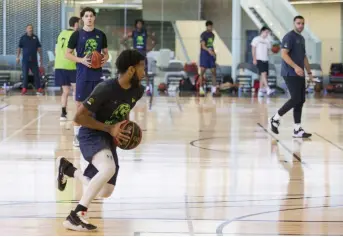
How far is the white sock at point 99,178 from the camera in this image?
770cm

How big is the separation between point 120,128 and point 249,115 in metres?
12.2

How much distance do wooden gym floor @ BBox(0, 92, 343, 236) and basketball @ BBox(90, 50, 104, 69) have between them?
1250 mm

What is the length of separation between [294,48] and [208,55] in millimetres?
11285

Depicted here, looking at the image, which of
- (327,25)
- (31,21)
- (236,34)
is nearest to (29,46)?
(31,21)

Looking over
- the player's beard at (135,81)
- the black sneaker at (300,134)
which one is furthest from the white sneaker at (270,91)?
the player's beard at (135,81)

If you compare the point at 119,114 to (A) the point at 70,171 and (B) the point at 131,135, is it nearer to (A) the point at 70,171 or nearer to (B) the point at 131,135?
(B) the point at 131,135

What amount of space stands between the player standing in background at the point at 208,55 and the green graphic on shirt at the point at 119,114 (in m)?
18.2

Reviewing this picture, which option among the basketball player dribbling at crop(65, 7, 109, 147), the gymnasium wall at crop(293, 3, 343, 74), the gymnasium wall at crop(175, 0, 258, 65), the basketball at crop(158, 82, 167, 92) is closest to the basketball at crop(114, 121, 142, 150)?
the basketball player dribbling at crop(65, 7, 109, 147)

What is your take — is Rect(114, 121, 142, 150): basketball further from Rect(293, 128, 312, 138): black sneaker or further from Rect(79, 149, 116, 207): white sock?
Rect(293, 128, 312, 138): black sneaker

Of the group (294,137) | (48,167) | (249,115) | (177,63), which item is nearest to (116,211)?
(48,167)

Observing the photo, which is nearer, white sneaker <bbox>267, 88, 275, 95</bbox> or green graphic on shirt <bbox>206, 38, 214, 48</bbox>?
white sneaker <bbox>267, 88, 275, 95</bbox>

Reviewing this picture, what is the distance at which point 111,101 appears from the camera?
784 cm

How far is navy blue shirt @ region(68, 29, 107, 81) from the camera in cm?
1290

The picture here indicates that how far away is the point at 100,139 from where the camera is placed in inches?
315
